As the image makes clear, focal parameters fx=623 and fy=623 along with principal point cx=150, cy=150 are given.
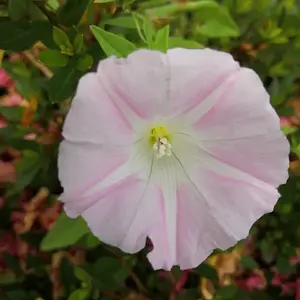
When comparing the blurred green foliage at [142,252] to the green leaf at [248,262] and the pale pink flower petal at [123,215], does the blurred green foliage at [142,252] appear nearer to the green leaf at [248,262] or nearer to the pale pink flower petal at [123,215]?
the green leaf at [248,262]

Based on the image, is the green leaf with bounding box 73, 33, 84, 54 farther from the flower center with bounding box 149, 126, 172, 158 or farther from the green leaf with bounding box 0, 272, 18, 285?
the green leaf with bounding box 0, 272, 18, 285

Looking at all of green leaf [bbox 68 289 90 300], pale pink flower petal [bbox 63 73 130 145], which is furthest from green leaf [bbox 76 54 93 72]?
green leaf [bbox 68 289 90 300]

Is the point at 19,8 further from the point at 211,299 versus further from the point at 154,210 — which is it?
the point at 211,299

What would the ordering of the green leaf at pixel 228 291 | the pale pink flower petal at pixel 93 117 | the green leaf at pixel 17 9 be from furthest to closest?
the green leaf at pixel 228 291
the green leaf at pixel 17 9
the pale pink flower petal at pixel 93 117

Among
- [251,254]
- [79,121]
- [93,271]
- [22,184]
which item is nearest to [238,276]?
[251,254]

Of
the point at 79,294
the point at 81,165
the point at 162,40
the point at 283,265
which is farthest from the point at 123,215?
the point at 283,265

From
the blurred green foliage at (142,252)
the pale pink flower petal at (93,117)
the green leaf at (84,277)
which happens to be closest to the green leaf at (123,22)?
the blurred green foliage at (142,252)
